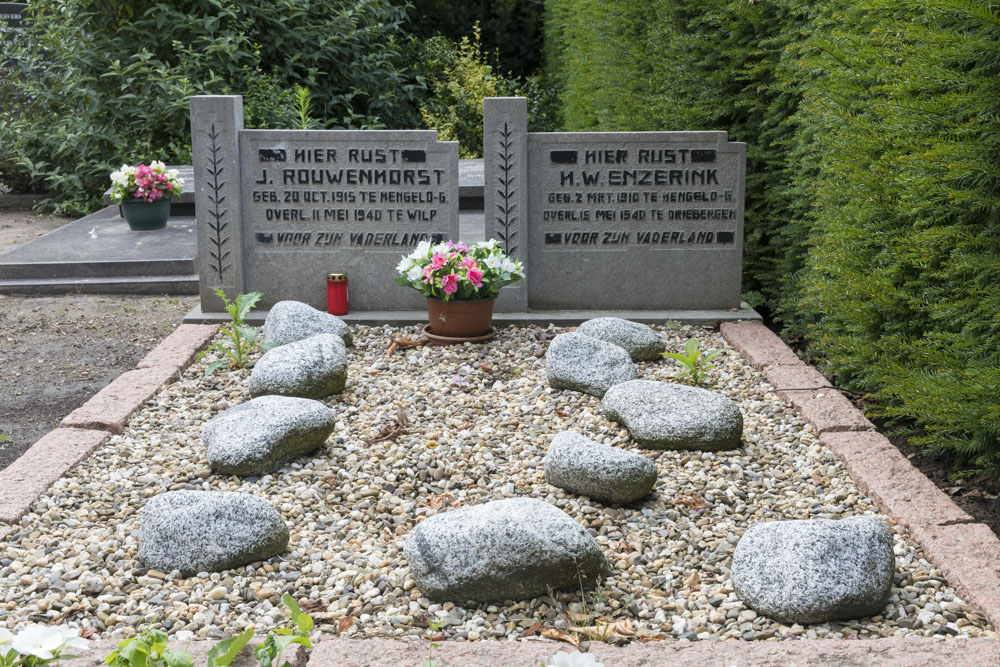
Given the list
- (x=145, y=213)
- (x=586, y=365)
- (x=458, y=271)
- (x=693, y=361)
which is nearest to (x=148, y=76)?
(x=145, y=213)

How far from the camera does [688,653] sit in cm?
256

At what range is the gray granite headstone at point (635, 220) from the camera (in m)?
6.35

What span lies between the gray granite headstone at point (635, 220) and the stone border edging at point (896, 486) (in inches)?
40.9

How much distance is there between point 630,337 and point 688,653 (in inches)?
121

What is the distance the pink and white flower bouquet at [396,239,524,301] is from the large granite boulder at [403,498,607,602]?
2.85m

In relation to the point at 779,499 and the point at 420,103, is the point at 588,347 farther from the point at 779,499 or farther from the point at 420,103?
the point at 420,103

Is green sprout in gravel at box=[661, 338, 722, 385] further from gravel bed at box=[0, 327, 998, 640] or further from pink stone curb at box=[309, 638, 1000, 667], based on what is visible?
pink stone curb at box=[309, 638, 1000, 667]

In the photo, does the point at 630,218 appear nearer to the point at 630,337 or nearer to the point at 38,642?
the point at 630,337

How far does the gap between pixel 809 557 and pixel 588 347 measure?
2.27m

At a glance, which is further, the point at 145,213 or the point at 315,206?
the point at 145,213

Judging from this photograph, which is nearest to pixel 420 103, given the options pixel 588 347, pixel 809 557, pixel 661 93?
pixel 661 93

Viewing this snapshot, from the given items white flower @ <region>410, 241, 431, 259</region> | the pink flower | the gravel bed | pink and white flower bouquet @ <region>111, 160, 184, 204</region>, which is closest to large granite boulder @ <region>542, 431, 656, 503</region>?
the gravel bed

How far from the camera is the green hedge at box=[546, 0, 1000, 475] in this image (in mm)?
3568

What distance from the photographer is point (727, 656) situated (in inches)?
99.9
